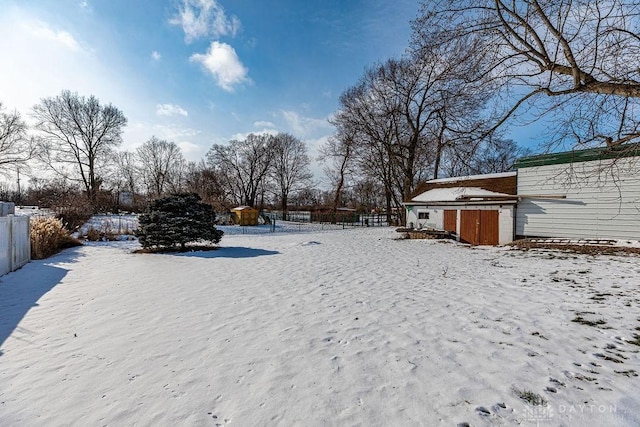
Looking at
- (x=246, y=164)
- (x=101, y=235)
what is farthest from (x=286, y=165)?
(x=101, y=235)

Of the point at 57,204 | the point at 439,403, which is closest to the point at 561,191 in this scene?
the point at 439,403

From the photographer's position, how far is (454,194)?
18234 millimetres

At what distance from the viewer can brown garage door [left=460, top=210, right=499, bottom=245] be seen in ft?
51.1

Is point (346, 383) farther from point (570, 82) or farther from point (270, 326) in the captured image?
point (570, 82)

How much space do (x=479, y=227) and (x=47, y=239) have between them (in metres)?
20.0

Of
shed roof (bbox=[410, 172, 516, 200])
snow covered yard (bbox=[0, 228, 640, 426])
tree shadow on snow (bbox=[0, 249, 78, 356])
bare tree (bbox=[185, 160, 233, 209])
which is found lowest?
tree shadow on snow (bbox=[0, 249, 78, 356])

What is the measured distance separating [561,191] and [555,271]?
7.24m

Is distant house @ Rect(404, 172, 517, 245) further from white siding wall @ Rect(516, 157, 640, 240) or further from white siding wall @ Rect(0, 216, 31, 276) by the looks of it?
white siding wall @ Rect(0, 216, 31, 276)

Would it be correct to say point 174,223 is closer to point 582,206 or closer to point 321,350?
point 321,350

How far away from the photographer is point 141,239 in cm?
1225

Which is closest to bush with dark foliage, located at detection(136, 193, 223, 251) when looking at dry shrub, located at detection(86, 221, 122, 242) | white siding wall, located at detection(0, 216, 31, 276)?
white siding wall, located at detection(0, 216, 31, 276)

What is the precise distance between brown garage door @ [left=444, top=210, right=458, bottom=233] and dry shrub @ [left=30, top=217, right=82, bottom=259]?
760 inches

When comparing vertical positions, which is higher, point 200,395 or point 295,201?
point 295,201

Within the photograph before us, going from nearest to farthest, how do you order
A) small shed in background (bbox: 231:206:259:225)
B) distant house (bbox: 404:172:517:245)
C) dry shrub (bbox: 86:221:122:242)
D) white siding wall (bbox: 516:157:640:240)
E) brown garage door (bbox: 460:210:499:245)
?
white siding wall (bbox: 516:157:640:240) < distant house (bbox: 404:172:517:245) < brown garage door (bbox: 460:210:499:245) < dry shrub (bbox: 86:221:122:242) < small shed in background (bbox: 231:206:259:225)
